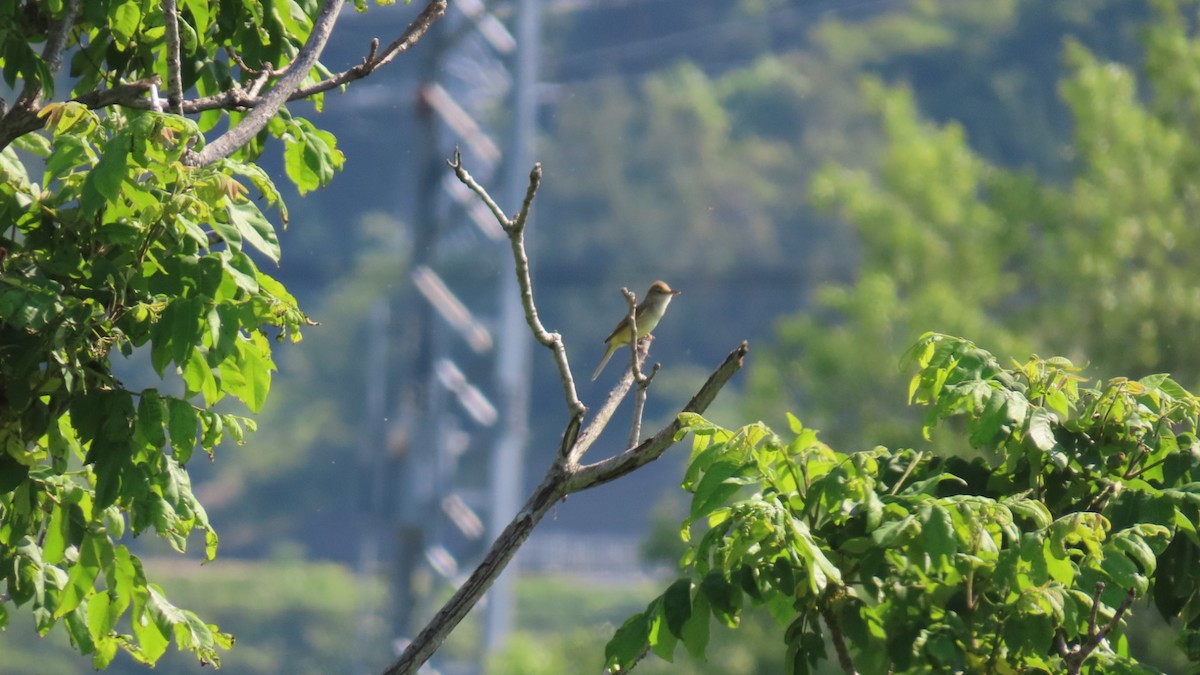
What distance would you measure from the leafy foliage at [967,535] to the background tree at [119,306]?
71cm

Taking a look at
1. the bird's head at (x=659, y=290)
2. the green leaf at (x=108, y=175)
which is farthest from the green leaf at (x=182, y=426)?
the bird's head at (x=659, y=290)

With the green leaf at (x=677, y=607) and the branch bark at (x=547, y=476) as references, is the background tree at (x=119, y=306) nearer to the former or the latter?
Result: the branch bark at (x=547, y=476)

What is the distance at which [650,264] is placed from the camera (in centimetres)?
3319

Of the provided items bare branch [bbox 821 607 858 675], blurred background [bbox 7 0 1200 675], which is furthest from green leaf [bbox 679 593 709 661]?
blurred background [bbox 7 0 1200 675]

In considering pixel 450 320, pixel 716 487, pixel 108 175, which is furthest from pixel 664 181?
pixel 108 175

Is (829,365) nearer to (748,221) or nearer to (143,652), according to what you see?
(143,652)

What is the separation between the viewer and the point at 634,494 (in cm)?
3438

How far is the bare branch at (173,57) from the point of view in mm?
2408

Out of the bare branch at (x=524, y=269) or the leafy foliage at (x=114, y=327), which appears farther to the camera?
the bare branch at (x=524, y=269)

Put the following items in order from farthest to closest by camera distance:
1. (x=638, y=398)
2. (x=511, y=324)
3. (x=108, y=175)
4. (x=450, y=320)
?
(x=511, y=324) → (x=450, y=320) → (x=638, y=398) → (x=108, y=175)

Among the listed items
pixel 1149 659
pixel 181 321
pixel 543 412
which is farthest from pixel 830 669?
pixel 543 412

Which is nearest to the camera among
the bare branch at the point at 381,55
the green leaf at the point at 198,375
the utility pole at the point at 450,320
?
the green leaf at the point at 198,375

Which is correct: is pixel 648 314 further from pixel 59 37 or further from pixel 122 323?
pixel 122 323

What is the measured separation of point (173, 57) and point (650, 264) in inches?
1212
